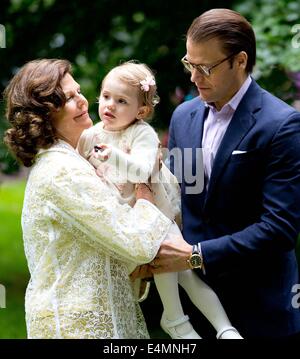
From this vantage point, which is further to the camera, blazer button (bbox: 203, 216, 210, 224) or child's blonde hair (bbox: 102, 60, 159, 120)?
blazer button (bbox: 203, 216, 210, 224)

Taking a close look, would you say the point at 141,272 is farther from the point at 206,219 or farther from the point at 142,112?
the point at 142,112

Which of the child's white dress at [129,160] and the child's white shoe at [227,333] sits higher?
the child's white dress at [129,160]

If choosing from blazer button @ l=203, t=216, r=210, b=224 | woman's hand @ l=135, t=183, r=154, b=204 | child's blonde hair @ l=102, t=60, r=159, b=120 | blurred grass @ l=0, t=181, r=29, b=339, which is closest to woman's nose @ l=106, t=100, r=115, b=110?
child's blonde hair @ l=102, t=60, r=159, b=120

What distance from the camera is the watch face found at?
3.59 metres

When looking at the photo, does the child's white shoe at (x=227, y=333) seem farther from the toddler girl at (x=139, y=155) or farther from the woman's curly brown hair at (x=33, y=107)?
the woman's curly brown hair at (x=33, y=107)

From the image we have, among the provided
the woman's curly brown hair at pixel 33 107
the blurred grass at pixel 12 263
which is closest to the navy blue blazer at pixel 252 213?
the woman's curly brown hair at pixel 33 107

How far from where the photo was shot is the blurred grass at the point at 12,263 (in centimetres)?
686

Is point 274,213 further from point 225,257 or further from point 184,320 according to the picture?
point 184,320

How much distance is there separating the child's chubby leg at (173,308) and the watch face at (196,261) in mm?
121

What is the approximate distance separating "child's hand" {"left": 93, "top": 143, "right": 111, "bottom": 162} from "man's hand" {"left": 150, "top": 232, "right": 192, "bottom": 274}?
16.9 inches

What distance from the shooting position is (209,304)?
370 centimetres

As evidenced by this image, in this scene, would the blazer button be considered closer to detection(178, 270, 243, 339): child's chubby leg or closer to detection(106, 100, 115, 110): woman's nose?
detection(178, 270, 243, 339): child's chubby leg

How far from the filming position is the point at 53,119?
137 inches
